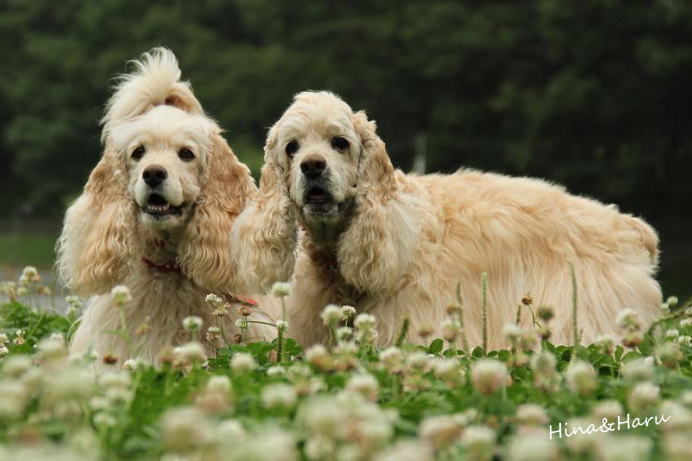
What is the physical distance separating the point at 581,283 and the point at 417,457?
4149mm

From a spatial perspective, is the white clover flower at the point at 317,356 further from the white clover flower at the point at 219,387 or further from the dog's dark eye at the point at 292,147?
the dog's dark eye at the point at 292,147

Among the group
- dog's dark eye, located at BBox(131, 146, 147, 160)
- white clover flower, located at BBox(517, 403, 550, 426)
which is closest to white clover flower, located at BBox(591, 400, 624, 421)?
white clover flower, located at BBox(517, 403, 550, 426)

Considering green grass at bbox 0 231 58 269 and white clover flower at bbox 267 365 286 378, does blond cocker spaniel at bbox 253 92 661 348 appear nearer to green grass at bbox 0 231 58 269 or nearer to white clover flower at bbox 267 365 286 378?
white clover flower at bbox 267 365 286 378

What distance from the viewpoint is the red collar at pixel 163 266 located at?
568 centimetres

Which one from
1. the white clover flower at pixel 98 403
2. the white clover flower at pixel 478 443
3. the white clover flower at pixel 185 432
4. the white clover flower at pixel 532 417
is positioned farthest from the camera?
the white clover flower at pixel 98 403

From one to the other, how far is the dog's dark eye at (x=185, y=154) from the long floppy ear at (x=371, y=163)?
2.82 feet

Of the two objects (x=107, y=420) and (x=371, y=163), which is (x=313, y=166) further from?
(x=107, y=420)

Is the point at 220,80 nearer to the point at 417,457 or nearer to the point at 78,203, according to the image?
the point at 78,203

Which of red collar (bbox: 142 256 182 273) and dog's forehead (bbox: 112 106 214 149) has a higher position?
dog's forehead (bbox: 112 106 214 149)

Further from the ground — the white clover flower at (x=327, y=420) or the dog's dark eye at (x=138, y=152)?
the dog's dark eye at (x=138, y=152)

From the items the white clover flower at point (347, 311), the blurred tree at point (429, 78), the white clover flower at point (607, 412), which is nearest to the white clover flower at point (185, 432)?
the white clover flower at point (607, 412)

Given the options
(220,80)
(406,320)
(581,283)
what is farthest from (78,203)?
(220,80)

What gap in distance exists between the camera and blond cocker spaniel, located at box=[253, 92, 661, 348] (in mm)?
5441

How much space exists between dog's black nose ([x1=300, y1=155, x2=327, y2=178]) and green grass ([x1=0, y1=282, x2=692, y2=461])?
1.61 metres
